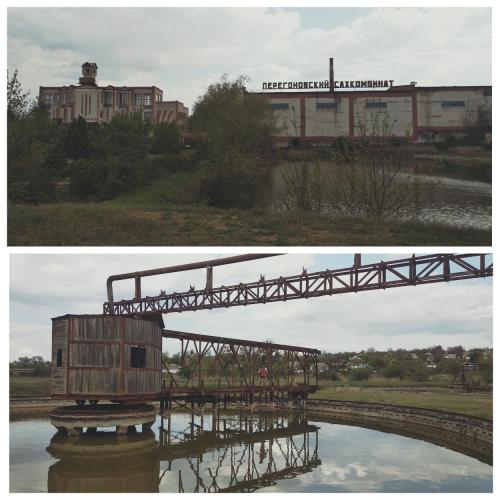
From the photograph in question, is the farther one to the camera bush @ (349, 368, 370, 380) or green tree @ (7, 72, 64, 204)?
bush @ (349, 368, 370, 380)

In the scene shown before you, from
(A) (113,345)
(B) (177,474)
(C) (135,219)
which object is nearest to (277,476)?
(B) (177,474)

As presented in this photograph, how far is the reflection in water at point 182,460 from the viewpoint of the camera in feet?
49.6

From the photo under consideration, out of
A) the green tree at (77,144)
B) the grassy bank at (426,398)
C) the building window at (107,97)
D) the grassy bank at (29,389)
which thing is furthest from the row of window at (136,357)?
the building window at (107,97)

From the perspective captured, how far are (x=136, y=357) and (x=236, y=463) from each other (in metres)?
6.99

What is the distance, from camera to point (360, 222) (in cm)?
2131

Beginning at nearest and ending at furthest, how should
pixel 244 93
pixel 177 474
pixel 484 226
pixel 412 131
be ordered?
pixel 177 474 < pixel 484 226 < pixel 244 93 < pixel 412 131

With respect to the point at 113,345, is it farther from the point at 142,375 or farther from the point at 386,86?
the point at 386,86

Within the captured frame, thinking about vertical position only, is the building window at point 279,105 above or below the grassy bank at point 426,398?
above

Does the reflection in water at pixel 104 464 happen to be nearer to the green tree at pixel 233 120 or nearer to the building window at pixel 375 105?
the green tree at pixel 233 120

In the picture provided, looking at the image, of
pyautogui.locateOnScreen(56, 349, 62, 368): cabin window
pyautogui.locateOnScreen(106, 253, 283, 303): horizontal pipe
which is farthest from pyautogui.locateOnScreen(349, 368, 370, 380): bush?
pyautogui.locateOnScreen(56, 349, 62, 368): cabin window

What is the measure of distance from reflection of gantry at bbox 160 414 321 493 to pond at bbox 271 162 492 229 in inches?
459

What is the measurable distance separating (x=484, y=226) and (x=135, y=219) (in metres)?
15.4

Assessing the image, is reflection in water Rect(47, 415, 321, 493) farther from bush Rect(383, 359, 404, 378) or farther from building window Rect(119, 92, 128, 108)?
building window Rect(119, 92, 128, 108)

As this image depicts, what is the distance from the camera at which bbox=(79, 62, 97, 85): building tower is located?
2247 inches
